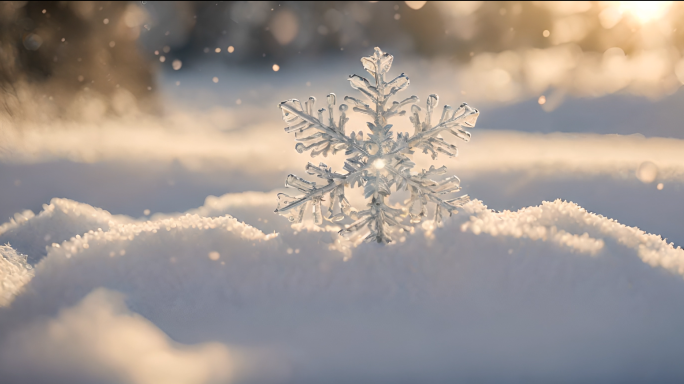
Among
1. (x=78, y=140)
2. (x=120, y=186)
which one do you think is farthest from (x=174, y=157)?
(x=78, y=140)

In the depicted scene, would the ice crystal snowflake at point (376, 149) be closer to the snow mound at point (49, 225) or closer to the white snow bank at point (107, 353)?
Answer: the white snow bank at point (107, 353)

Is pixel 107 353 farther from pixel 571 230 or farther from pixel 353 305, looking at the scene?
pixel 571 230

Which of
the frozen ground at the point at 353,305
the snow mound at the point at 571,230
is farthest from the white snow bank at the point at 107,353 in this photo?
the snow mound at the point at 571,230

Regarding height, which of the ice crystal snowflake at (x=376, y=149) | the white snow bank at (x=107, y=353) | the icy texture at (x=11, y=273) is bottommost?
the white snow bank at (x=107, y=353)

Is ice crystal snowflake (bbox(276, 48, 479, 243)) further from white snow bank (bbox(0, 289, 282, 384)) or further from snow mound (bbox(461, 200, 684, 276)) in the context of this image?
white snow bank (bbox(0, 289, 282, 384))

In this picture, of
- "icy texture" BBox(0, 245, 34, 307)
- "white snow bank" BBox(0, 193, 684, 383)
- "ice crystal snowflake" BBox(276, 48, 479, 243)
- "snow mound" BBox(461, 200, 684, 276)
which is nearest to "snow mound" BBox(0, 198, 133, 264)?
"icy texture" BBox(0, 245, 34, 307)

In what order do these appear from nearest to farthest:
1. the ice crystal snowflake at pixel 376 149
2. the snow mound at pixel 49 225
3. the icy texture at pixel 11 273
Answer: the icy texture at pixel 11 273
the ice crystal snowflake at pixel 376 149
the snow mound at pixel 49 225

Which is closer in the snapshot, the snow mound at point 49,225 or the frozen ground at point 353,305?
the frozen ground at point 353,305
